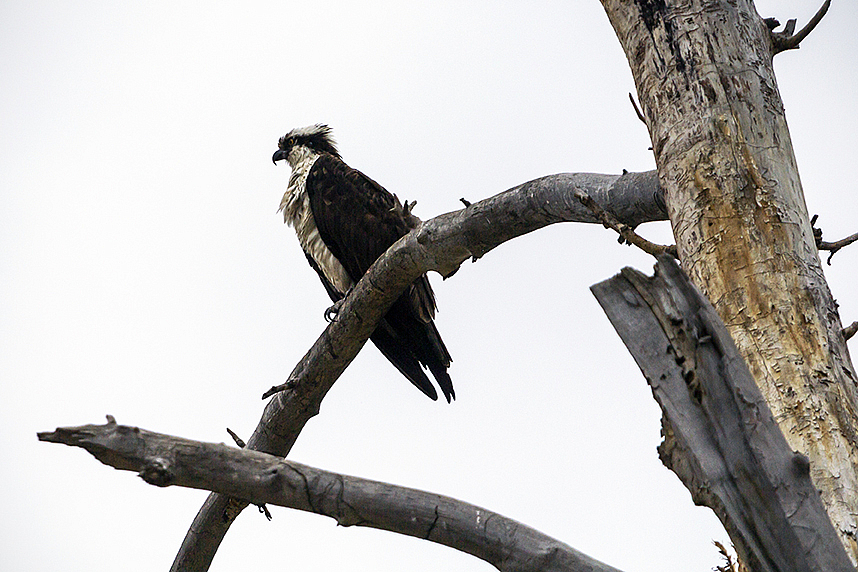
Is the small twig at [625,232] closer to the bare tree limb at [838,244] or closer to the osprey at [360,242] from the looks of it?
the bare tree limb at [838,244]

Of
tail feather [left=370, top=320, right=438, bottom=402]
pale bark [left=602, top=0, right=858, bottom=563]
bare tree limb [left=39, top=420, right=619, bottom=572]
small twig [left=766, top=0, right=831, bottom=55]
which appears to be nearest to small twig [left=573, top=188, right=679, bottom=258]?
pale bark [left=602, top=0, right=858, bottom=563]

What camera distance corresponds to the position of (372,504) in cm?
197

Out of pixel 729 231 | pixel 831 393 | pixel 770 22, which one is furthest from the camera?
pixel 770 22

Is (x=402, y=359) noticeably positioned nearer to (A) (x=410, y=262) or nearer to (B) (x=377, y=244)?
(B) (x=377, y=244)

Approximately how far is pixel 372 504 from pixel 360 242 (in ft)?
11.8

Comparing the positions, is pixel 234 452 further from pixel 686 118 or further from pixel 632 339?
pixel 686 118

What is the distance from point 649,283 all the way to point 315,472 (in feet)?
3.04

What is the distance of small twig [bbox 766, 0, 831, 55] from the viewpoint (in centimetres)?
292

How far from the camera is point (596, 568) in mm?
1958

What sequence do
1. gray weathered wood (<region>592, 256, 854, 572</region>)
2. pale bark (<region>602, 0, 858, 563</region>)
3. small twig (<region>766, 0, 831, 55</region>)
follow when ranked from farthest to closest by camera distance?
small twig (<region>766, 0, 831, 55</region>) → pale bark (<region>602, 0, 858, 563</region>) → gray weathered wood (<region>592, 256, 854, 572</region>)

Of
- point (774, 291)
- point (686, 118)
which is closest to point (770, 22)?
point (686, 118)

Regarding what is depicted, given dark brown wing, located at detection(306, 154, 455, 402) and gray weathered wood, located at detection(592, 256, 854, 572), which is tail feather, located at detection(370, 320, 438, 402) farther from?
gray weathered wood, located at detection(592, 256, 854, 572)

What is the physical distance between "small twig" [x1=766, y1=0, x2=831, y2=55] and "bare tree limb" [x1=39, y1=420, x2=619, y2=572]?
2022 mm

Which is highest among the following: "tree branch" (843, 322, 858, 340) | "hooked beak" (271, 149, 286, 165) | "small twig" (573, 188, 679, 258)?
"hooked beak" (271, 149, 286, 165)
